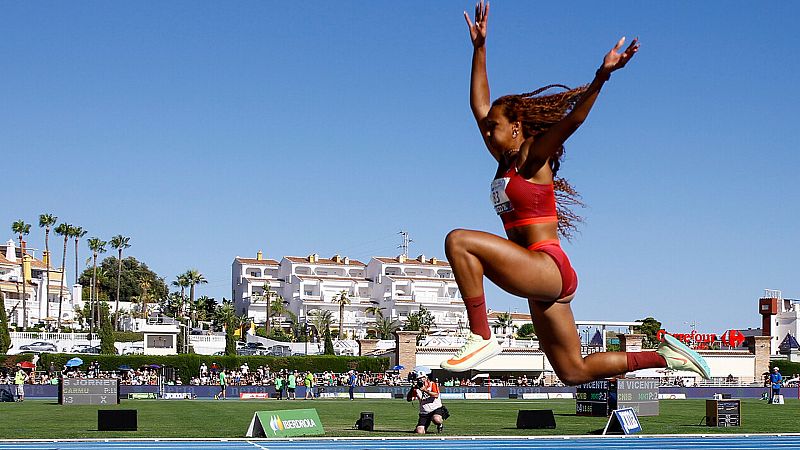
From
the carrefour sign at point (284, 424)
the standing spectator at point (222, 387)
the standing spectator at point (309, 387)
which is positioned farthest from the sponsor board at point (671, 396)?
the carrefour sign at point (284, 424)

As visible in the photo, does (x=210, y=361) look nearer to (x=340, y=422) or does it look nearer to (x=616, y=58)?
(x=340, y=422)

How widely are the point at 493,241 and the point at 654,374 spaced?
70709mm

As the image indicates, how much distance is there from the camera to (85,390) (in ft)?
134

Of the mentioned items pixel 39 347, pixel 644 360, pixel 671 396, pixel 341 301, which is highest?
pixel 341 301

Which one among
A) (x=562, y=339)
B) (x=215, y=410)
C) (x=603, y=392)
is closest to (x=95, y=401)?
(x=215, y=410)

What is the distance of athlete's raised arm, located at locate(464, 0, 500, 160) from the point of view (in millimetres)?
7023

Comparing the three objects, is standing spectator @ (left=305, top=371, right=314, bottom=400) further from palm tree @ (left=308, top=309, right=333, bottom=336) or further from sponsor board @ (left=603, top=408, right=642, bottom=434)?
palm tree @ (left=308, top=309, right=333, bottom=336)

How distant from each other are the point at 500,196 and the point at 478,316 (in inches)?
28.7

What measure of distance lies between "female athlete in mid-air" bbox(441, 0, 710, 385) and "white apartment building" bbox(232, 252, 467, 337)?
403ft

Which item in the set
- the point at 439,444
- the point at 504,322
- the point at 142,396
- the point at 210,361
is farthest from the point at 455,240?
the point at 504,322

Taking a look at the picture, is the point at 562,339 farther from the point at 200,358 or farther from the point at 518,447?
the point at 200,358

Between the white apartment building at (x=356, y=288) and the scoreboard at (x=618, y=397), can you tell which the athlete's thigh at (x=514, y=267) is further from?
the white apartment building at (x=356, y=288)

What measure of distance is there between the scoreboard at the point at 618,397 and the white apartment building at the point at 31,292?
88.6 metres

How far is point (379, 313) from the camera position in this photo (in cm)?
13450
